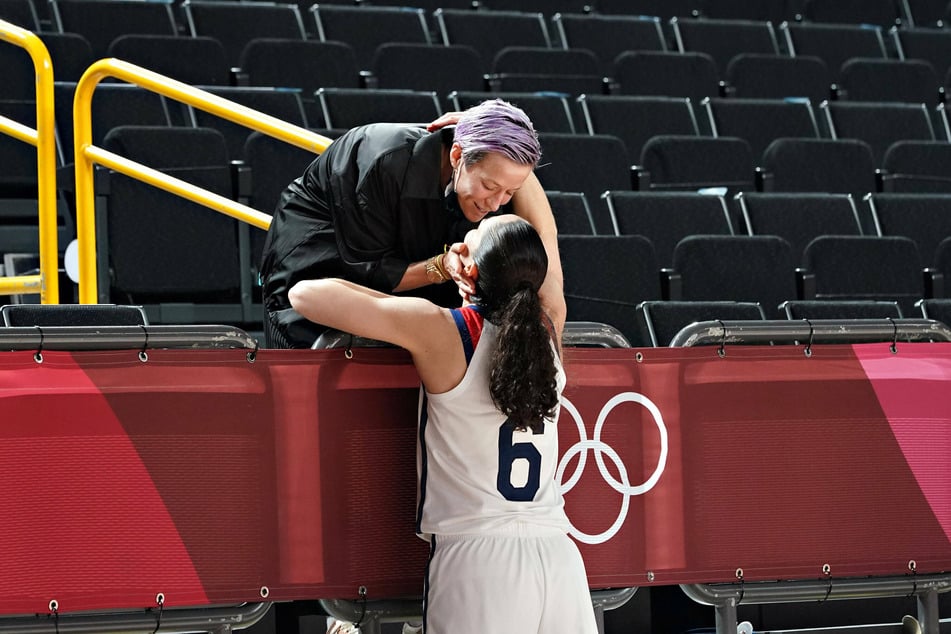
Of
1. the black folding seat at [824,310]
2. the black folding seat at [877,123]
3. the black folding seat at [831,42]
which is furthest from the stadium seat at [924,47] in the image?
the black folding seat at [824,310]

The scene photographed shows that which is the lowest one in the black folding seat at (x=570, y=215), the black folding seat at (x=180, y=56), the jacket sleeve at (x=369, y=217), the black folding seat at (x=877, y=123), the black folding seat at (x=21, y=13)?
the jacket sleeve at (x=369, y=217)

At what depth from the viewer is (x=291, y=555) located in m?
2.25

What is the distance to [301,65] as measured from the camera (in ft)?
17.3

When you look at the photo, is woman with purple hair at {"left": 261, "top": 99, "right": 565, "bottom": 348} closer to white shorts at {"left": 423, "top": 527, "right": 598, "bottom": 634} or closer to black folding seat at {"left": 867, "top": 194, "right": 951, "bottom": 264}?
white shorts at {"left": 423, "top": 527, "right": 598, "bottom": 634}

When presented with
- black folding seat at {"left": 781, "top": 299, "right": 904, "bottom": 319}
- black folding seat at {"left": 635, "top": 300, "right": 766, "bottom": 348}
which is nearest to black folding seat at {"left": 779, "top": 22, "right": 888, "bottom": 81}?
black folding seat at {"left": 781, "top": 299, "right": 904, "bottom": 319}

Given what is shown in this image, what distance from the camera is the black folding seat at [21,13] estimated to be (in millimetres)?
5102

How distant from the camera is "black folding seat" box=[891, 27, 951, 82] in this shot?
6977 mm

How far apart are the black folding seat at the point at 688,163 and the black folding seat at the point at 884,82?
1.61m

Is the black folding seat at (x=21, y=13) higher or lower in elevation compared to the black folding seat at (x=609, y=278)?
higher

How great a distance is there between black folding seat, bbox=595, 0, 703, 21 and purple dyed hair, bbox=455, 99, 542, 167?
5.30 m

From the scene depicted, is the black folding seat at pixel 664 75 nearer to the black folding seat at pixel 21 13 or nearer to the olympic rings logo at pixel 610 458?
the black folding seat at pixel 21 13

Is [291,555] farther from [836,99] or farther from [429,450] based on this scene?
[836,99]

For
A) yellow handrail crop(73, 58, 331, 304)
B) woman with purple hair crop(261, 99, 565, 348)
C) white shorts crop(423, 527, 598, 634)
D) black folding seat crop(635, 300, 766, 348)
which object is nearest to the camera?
white shorts crop(423, 527, 598, 634)

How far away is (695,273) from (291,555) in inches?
81.4
